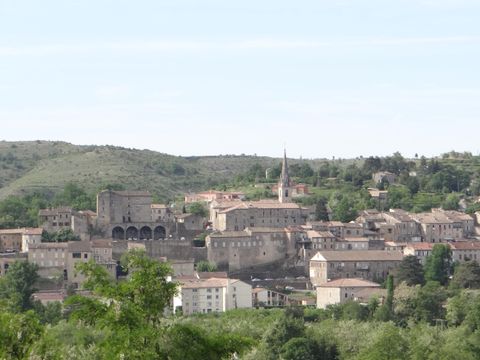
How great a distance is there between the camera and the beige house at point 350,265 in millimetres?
67625

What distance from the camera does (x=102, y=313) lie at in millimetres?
16438

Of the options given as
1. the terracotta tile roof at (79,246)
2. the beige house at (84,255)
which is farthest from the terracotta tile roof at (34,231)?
the beige house at (84,255)

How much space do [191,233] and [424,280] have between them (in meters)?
15.0

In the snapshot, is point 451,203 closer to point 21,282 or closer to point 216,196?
point 216,196

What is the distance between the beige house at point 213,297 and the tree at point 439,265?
1162 centimetres

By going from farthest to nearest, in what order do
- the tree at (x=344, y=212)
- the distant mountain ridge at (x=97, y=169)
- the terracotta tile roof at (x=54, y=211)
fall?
the distant mountain ridge at (x=97, y=169), the tree at (x=344, y=212), the terracotta tile roof at (x=54, y=211)

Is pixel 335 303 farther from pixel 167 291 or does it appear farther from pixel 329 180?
pixel 167 291

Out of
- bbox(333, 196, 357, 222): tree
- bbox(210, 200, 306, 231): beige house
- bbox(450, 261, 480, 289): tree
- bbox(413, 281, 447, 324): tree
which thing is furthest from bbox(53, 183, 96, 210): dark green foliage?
bbox(413, 281, 447, 324): tree

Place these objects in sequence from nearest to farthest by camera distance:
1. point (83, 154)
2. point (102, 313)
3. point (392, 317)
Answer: point (102, 313) → point (392, 317) → point (83, 154)

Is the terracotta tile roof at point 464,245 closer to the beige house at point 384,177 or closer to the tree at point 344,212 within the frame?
the tree at point 344,212

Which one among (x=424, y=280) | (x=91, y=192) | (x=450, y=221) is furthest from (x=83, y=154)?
(x=424, y=280)

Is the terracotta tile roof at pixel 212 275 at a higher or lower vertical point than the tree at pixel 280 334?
higher

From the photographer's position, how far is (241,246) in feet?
227

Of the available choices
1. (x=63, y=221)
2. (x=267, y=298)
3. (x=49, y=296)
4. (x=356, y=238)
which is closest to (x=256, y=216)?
(x=356, y=238)
